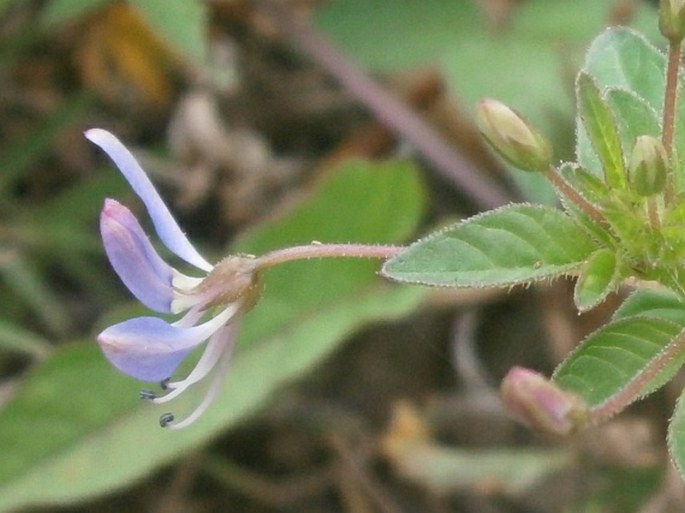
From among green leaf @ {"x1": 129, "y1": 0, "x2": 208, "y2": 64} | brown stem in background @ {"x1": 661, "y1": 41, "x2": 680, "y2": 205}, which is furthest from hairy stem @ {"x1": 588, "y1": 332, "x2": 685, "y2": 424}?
green leaf @ {"x1": 129, "y1": 0, "x2": 208, "y2": 64}

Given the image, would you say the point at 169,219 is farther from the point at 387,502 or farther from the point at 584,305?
the point at 387,502

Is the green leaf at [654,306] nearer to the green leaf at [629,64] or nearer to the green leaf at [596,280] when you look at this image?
the green leaf at [596,280]

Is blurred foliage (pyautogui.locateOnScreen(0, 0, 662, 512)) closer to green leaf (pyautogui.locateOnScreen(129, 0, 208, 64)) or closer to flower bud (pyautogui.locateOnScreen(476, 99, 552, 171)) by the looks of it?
green leaf (pyautogui.locateOnScreen(129, 0, 208, 64))

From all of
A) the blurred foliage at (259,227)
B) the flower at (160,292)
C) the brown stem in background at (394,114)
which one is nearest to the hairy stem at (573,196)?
the flower at (160,292)

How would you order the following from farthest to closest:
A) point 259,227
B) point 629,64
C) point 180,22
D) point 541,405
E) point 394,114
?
point 394,114
point 259,227
point 180,22
point 629,64
point 541,405

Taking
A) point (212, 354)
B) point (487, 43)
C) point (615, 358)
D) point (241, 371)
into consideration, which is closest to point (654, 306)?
point (615, 358)

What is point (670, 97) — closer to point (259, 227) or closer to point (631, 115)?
point (631, 115)
